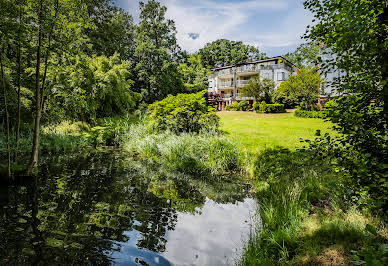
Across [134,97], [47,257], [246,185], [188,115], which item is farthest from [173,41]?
[47,257]

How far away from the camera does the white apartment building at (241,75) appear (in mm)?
35250

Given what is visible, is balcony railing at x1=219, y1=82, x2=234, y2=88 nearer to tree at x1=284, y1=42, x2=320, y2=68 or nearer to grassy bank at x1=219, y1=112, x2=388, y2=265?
→ tree at x1=284, y1=42, x2=320, y2=68

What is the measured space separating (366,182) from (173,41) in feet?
108

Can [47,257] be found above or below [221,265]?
above

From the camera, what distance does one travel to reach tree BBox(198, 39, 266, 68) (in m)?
55.5

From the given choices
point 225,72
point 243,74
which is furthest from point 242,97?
point 225,72

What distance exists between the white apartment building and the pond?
26040 millimetres

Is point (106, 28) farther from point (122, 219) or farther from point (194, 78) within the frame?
point (122, 219)

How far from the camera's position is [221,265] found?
3.38 meters

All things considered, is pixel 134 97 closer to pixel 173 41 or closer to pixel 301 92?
pixel 173 41

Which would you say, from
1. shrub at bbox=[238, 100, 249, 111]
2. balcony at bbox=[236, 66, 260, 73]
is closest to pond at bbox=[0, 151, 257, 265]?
shrub at bbox=[238, 100, 249, 111]

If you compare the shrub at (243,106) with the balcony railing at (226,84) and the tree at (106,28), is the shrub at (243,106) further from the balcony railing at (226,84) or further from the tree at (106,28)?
the tree at (106,28)

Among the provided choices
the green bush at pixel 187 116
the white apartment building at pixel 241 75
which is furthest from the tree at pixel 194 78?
the green bush at pixel 187 116

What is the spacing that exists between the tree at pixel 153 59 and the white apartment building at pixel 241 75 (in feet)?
23.9
